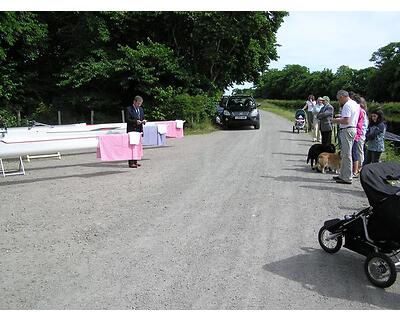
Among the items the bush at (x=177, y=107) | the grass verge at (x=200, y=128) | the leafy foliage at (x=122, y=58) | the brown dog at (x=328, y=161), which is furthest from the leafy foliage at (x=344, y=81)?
the brown dog at (x=328, y=161)

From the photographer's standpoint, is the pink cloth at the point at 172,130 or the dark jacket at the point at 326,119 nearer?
the dark jacket at the point at 326,119

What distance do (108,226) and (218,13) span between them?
17929mm

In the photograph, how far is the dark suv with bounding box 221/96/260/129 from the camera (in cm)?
2211

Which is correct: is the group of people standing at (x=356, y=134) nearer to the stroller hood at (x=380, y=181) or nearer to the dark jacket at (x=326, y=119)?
the dark jacket at (x=326, y=119)

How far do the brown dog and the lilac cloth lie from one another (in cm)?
476

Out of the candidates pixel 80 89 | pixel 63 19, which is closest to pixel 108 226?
pixel 80 89

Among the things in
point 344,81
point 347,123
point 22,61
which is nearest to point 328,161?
point 347,123

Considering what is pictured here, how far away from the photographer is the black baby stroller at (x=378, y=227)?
4.00 meters

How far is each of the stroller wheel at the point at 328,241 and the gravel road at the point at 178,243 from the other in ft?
0.35

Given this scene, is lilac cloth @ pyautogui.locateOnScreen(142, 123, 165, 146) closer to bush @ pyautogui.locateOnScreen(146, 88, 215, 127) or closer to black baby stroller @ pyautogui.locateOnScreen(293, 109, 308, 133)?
bush @ pyautogui.locateOnScreen(146, 88, 215, 127)

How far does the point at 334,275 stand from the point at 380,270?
1.56ft

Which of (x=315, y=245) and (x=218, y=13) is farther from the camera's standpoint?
(x=218, y=13)

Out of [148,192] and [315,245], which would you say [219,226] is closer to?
[315,245]

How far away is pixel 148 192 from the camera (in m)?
8.02
